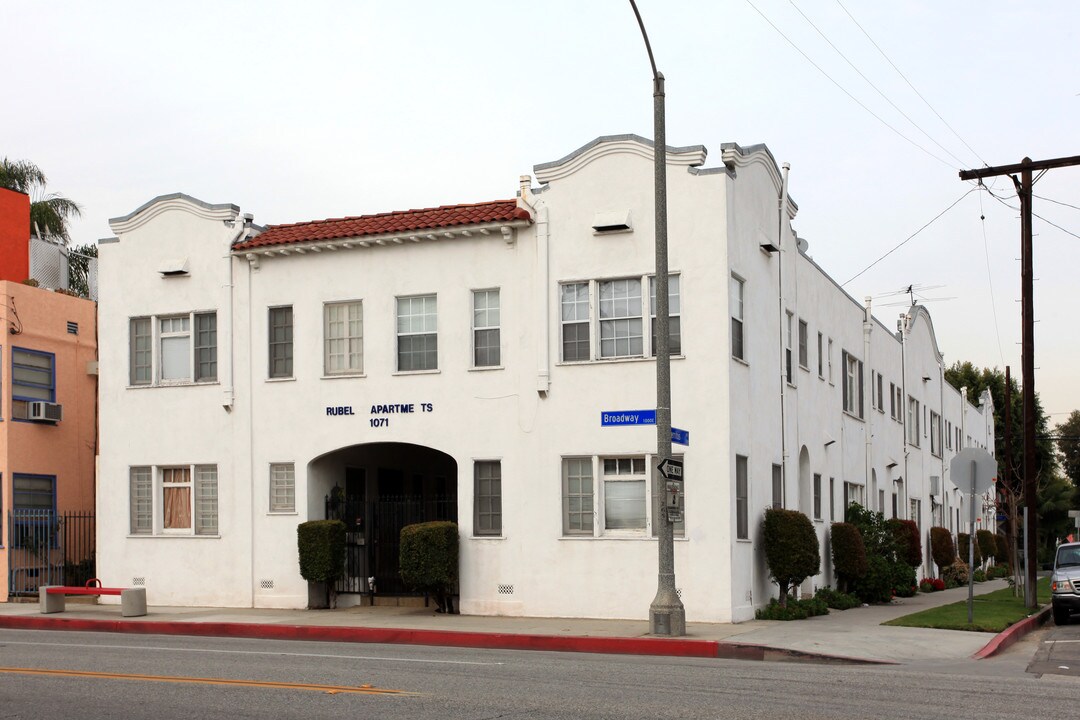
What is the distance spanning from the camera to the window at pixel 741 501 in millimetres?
21938

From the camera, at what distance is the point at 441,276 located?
2395 centimetres

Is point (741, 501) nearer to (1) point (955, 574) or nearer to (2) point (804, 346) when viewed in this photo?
(2) point (804, 346)

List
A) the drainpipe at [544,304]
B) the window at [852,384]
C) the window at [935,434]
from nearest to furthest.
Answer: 1. the drainpipe at [544,304]
2. the window at [852,384]
3. the window at [935,434]

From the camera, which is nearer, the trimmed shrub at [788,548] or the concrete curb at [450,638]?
the concrete curb at [450,638]

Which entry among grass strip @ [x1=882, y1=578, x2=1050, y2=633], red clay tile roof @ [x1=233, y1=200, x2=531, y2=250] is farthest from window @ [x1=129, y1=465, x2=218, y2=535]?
grass strip @ [x1=882, y1=578, x2=1050, y2=633]

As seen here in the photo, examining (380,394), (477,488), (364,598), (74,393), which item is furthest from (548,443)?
(74,393)

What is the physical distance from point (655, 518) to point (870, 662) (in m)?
6.27

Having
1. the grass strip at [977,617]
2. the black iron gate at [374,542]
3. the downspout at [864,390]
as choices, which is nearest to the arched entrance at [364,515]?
the black iron gate at [374,542]

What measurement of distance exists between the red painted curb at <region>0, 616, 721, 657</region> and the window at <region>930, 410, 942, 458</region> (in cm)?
2942

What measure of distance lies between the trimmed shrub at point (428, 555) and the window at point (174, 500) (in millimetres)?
5116

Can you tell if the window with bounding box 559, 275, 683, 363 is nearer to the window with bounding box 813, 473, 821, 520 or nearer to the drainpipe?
the drainpipe

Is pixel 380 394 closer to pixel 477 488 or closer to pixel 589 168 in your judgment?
pixel 477 488

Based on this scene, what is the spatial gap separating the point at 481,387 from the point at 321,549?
4.32 meters

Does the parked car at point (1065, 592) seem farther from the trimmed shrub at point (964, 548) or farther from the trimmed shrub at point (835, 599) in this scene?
the trimmed shrub at point (964, 548)
